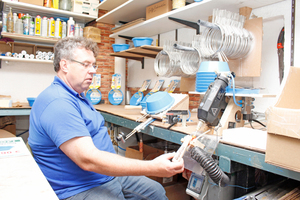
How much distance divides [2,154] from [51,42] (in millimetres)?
3303

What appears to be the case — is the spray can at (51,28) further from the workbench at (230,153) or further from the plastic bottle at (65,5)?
the workbench at (230,153)

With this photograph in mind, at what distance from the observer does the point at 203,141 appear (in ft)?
4.29

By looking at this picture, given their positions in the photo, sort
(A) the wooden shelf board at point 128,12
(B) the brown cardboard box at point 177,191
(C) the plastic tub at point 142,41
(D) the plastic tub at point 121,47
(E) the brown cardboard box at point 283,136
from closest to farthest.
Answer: (E) the brown cardboard box at point 283,136 → (B) the brown cardboard box at point 177,191 → (C) the plastic tub at point 142,41 → (A) the wooden shelf board at point 128,12 → (D) the plastic tub at point 121,47

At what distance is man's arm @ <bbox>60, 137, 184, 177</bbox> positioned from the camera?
984 mm

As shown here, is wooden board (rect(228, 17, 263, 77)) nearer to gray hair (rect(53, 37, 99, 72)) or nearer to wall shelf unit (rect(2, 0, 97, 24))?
gray hair (rect(53, 37, 99, 72))

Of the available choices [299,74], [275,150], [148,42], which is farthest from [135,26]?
[275,150]

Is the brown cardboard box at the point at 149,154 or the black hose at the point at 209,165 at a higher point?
the black hose at the point at 209,165

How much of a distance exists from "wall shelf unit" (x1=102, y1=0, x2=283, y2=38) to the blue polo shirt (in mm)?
1438

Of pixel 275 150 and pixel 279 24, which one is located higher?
pixel 279 24

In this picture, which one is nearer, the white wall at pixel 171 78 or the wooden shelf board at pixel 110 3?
the white wall at pixel 171 78

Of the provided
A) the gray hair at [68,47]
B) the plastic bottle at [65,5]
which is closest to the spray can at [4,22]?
the plastic bottle at [65,5]

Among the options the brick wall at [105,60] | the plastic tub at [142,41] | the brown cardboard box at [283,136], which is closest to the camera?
the brown cardboard box at [283,136]

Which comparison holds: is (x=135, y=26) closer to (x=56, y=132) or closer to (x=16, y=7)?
(x=16, y=7)

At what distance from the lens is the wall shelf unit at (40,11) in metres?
3.46
